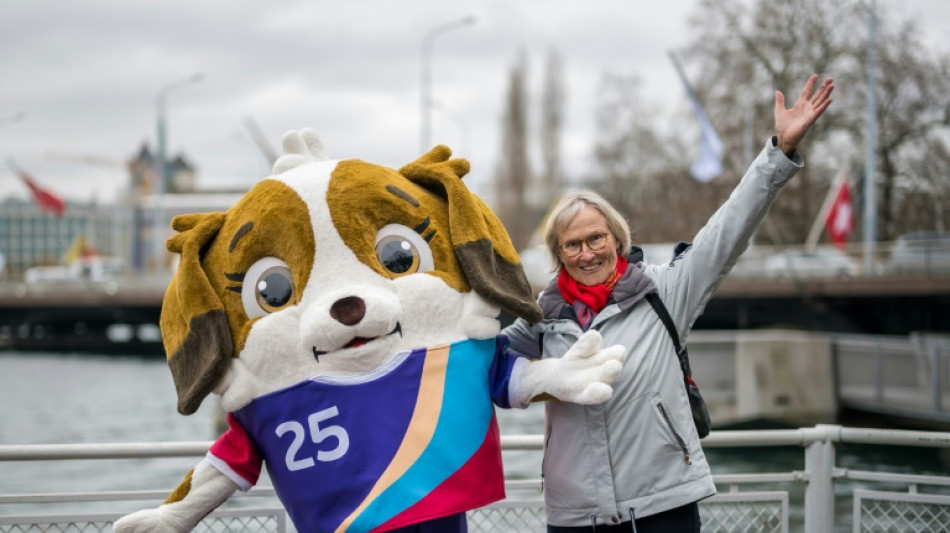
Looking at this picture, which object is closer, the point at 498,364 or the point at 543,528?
the point at 498,364

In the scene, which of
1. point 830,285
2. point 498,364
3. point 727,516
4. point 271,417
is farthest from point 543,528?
point 830,285

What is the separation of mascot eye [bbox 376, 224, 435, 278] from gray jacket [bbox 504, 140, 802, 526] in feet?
1.64

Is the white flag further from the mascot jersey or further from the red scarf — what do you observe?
the mascot jersey

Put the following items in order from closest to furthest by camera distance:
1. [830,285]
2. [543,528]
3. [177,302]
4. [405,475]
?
[405,475]
[177,302]
[543,528]
[830,285]

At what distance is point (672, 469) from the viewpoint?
3.14 metres

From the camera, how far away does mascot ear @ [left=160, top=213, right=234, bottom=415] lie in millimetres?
3146

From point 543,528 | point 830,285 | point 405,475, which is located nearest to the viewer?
point 405,475

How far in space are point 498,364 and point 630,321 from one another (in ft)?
1.55

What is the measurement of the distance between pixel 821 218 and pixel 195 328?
29.6 meters

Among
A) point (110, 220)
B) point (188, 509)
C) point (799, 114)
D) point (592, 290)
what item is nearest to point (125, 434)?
point (188, 509)

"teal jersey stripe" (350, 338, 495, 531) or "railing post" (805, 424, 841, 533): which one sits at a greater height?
"teal jersey stripe" (350, 338, 495, 531)

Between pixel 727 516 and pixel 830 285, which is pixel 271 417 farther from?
pixel 830 285

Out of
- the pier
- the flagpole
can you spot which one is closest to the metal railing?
the pier

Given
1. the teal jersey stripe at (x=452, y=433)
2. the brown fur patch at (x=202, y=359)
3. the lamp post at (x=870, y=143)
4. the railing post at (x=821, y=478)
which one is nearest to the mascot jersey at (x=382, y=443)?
the teal jersey stripe at (x=452, y=433)
